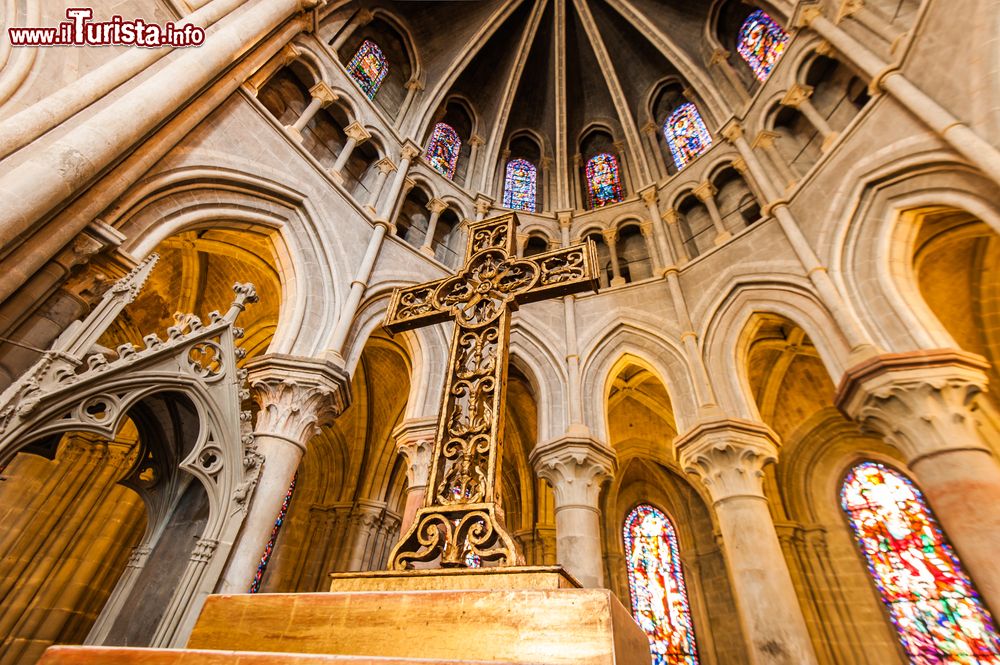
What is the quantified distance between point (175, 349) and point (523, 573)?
3.60 m

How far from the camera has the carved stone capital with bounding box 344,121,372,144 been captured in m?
8.45

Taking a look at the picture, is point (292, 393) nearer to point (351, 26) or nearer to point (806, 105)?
point (351, 26)

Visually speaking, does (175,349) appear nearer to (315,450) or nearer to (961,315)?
(315,450)

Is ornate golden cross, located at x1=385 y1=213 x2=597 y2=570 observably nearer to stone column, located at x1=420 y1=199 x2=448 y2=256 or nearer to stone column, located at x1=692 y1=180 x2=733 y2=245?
stone column, located at x1=420 y1=199 x2=448 y2=256

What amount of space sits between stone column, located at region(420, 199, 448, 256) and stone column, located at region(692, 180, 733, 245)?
515 cm

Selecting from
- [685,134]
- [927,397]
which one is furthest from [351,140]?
[927,397]

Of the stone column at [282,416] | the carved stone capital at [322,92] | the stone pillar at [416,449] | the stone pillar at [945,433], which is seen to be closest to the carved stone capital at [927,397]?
the stone pillar at [945,433]

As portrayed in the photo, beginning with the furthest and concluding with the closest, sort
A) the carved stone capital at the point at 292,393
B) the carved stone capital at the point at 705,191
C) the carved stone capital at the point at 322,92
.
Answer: the carved stone capital at the point at 705,191 < the carved stone capital at the point at 322,92 < the carved stone capital at the point at 292,393

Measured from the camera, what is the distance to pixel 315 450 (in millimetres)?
10883

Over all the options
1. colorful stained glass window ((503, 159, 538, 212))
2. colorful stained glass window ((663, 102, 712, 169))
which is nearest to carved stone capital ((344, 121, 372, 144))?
colorful stained glass window ((503, 159, 538, 212))

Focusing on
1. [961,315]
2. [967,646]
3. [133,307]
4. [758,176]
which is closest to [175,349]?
[133,307]

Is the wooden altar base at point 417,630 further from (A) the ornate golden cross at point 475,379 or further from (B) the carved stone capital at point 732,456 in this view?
(B) the carved stone capital at point 732,456

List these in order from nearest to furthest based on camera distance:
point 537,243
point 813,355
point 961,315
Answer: point 961,315, point 813,355, point 537,243

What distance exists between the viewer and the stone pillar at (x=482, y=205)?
34.1 feet
